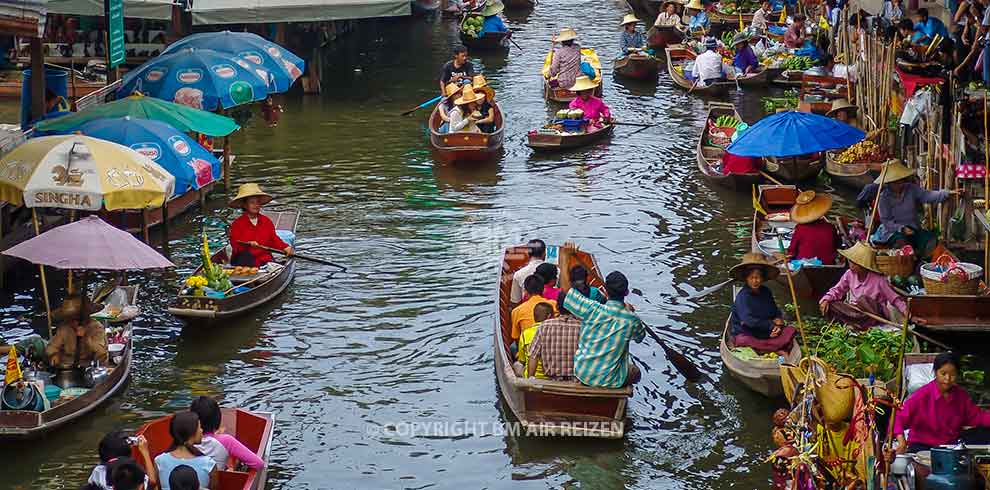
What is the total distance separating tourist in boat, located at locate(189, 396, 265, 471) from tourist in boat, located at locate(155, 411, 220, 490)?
0.16 m

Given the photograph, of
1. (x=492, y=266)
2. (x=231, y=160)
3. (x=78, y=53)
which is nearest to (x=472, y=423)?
(x=492, y=266)

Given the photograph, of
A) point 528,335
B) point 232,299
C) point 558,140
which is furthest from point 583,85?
point 528,335

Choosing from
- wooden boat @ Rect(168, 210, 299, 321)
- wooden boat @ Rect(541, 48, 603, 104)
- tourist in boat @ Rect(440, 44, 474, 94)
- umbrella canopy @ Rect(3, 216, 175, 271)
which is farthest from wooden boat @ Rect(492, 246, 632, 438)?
wooden boat @ Rect(541, 48, 603, 104)

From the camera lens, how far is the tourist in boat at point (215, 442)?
→ 922cm

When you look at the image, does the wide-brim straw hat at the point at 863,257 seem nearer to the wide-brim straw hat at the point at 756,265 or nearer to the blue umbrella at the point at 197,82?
the wide-brim straw hat at the point at 756,265

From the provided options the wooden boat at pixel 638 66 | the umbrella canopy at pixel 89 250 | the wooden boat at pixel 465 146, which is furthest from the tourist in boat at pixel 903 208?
the wooden boat at pixel 638 66

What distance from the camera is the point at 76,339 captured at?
11.6 meters

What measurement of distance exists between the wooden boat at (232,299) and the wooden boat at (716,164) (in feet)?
21.0

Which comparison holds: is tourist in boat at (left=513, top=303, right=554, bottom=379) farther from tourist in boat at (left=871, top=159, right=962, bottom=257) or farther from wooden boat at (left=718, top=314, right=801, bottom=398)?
tourist in boat at (left=871, top=159, right=962, bottom=257)

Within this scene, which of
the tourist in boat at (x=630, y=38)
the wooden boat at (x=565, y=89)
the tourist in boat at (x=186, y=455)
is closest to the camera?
the tourist in boat at (x=186, y=455)

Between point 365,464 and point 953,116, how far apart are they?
738cm

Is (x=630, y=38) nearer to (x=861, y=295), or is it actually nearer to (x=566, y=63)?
(x=566, y=63)

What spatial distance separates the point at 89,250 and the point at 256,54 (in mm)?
8441

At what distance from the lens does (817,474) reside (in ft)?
29.1
